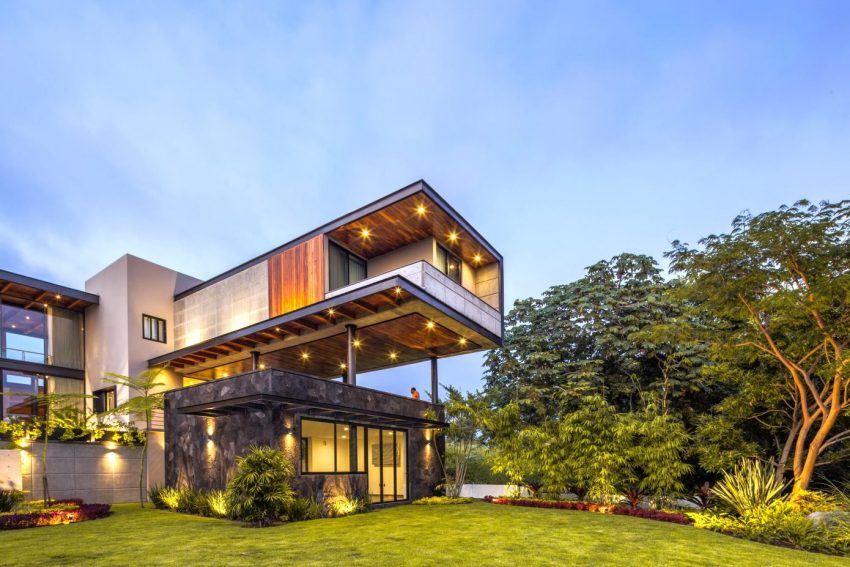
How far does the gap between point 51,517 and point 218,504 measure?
3.51 meters

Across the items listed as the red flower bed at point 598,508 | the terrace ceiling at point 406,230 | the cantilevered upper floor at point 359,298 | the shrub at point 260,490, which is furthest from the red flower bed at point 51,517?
the red flower bed at point 598,508

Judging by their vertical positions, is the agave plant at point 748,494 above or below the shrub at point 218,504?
above

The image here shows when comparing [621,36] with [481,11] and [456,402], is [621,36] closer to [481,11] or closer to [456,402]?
[481,11]

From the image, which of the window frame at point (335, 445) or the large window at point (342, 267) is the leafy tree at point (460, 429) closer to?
the window frame at point (335, 445)

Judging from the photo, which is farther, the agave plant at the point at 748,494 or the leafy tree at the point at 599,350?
the leafy tree at the point at 599,350

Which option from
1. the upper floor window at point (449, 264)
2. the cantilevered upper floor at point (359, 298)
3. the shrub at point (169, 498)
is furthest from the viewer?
the upper floor window at point (449, 264)

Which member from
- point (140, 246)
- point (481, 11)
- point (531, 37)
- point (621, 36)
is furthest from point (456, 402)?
point (140, 246)

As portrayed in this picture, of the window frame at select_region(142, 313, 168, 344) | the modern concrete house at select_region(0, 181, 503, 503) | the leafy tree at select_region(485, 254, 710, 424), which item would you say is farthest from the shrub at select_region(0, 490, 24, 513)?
the leafy tree at select_region(485, 254, 710, 424)

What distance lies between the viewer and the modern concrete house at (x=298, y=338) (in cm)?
1359

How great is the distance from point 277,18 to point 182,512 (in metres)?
81.9

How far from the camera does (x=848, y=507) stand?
10.5 m

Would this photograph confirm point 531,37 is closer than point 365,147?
Yes

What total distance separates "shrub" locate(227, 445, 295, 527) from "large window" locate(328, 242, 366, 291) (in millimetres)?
6267

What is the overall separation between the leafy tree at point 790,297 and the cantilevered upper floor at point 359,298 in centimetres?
677
